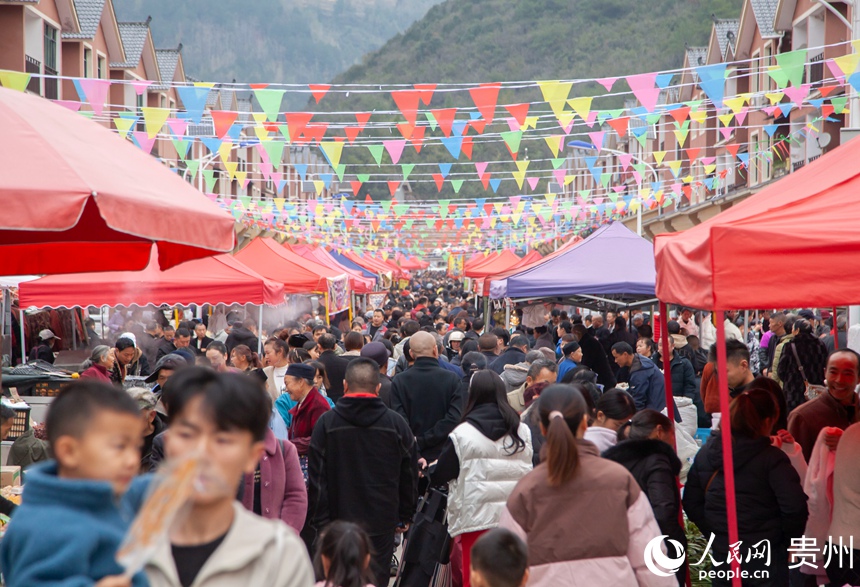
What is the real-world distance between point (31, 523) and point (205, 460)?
1.55ft

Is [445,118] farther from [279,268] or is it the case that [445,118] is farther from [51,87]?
[51,87]

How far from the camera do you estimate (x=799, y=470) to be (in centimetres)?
588

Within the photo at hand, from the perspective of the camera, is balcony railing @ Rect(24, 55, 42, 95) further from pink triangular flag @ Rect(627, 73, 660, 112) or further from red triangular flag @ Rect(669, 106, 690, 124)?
pink triangular flag @ Rect(627, 73, 660, 112)

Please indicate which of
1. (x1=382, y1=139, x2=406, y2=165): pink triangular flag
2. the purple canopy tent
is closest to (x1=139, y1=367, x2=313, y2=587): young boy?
the purple canopy tent

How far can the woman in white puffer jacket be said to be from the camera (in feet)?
19.3

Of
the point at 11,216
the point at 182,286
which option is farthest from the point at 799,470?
the point at 182,286

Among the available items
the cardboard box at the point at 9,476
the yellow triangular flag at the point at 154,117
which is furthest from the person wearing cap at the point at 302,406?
the yellow triangular flag at the point at 154,117

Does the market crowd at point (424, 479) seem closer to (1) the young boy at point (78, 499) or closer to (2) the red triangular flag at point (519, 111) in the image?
(1) the young boy at point (78, 499)

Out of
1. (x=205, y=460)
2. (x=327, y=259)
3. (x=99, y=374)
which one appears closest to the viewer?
(x=205, y=460)

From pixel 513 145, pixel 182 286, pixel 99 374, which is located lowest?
pixel 99 374

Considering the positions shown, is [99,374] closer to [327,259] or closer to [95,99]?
[95,99]

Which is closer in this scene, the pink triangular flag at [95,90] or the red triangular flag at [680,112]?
the pink triangular flag at [95,90]

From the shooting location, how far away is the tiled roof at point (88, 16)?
1051 inches

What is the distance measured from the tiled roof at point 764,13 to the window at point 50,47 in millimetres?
20320
